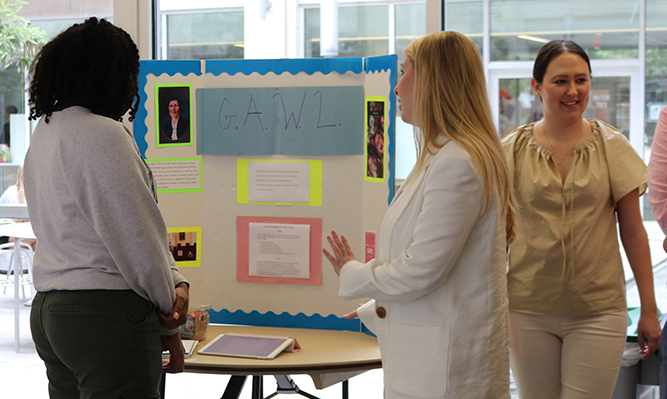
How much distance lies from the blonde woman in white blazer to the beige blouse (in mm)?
407

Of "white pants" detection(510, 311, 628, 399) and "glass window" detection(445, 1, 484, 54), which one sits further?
"glass window" detection(445, 1, 484, 54)

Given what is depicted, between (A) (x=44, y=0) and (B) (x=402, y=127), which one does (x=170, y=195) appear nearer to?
(B) (x=402, y=127)

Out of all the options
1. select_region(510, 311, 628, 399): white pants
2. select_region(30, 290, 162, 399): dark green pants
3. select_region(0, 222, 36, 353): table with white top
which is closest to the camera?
select_region(30, 290, 162, 399): dark green pants

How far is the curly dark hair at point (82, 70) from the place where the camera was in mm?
1311

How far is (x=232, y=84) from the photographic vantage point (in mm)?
2160

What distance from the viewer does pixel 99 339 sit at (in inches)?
48.6

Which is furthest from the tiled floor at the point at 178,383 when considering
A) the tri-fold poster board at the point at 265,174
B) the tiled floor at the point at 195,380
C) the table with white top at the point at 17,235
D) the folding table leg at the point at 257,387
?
the tri-fold poster board at the point at 265,174

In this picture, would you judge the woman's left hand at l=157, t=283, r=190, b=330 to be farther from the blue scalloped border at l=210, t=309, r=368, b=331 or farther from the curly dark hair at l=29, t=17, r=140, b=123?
the blue scalloped border at l=210, t=309, r=368, b=331

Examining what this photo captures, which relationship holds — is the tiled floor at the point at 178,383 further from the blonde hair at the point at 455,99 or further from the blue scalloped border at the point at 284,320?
the blonde hair at the point at 455,99

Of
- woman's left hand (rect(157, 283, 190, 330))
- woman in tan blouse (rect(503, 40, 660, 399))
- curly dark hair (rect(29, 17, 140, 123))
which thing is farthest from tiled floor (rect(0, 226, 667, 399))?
curly dark hair (rect(29, 17, 140, 123))

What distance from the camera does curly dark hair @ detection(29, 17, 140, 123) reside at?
4.30ft

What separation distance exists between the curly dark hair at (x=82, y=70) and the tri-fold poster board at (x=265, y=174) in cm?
82

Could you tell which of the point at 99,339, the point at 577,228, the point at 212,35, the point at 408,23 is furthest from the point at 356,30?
the point at 99,339

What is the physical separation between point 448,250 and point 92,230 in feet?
2.41
